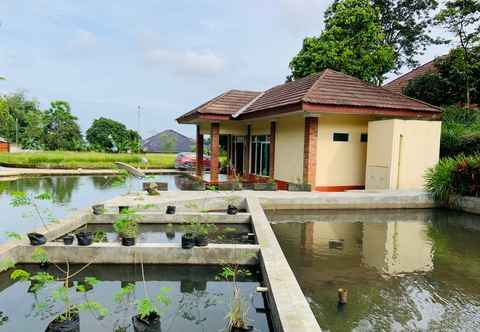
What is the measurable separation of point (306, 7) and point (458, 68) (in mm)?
7573

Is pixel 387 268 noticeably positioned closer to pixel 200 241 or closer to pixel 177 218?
pixel 200 241

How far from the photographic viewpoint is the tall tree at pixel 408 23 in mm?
21469

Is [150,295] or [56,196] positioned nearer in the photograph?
[150,295]

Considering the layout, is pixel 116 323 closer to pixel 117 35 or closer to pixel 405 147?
pixel 405 147

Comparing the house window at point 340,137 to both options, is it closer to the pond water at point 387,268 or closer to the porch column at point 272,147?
the porch column at point 272,147

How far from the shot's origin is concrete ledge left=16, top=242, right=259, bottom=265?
18.0 ft

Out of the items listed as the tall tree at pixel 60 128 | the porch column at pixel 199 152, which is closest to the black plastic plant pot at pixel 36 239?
the porch column at pixel 199 152

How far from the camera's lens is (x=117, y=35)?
18906 mm

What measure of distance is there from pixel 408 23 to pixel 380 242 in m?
19.8

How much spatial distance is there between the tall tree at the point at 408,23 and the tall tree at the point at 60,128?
34964 mm

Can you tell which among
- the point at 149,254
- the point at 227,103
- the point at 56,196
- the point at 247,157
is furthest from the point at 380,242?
the point at 247,157

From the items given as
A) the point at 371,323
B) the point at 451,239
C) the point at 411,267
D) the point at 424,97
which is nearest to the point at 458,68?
the point at 424,97

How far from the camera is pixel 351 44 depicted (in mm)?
17922

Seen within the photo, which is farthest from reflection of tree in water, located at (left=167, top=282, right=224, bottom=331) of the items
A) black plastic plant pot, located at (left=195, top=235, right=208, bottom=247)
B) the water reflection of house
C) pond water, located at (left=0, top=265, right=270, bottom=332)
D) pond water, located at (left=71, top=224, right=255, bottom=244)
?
the water reflection of house
